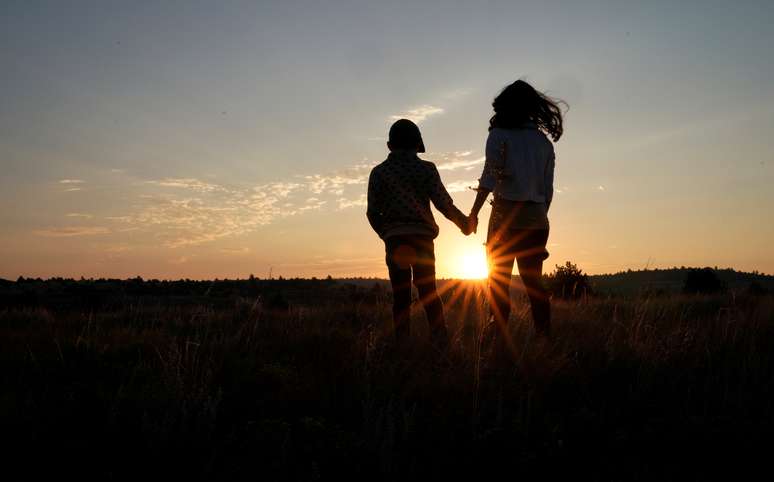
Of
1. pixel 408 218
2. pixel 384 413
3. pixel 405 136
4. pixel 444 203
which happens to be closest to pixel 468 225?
pixel 444 203

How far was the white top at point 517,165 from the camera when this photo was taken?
205 inches

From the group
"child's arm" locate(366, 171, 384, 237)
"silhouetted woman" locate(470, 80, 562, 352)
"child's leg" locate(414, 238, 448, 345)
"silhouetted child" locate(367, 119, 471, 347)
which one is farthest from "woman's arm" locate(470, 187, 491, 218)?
"child's arm" locate(366, 171, 384, 237)

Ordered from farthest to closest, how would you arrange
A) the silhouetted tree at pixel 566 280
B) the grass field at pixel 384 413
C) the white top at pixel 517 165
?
the silhouetted tree at pixel 566 280 < the white top at pixel 517 165 < the grass field at pixel 384 413

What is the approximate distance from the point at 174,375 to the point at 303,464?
3.72ft

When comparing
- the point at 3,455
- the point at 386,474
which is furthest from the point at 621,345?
the point at 3,455

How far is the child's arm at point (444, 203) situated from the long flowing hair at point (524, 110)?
28.3 inches

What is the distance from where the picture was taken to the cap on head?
19.0ft

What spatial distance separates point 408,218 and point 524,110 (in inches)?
57.6

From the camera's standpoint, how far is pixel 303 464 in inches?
101

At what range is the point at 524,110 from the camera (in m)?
5.38

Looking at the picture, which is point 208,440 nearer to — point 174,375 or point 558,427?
point 174,375

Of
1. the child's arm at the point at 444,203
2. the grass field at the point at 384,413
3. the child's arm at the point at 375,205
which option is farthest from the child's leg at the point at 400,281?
the grass field at the point at 384,413

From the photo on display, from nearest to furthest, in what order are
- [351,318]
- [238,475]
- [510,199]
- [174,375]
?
[238,475], [174,375], [510,199], [351,318]

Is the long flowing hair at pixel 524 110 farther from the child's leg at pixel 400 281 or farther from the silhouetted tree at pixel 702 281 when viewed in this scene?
the silhouetted tree at pixel 702 281
